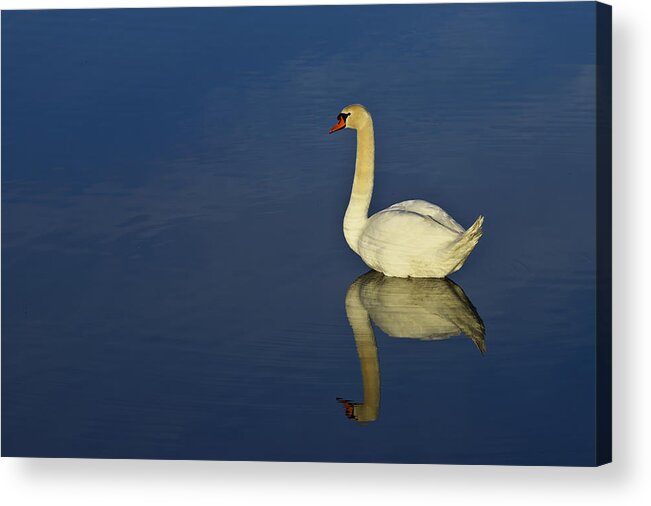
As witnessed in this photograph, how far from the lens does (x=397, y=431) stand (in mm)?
4746

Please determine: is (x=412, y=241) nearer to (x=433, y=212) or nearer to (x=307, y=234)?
(x=433, y=212)

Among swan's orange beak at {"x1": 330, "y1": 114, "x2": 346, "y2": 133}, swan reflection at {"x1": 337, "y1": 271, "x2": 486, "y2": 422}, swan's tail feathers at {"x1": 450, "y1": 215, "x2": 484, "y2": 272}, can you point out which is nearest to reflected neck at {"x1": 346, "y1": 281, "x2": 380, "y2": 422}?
swan reflection at {"x1": 337, "y1": 271, "x2": 486, "y2": 422}

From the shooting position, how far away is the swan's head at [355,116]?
15.6 feet

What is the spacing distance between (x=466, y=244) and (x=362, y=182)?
1.17ft

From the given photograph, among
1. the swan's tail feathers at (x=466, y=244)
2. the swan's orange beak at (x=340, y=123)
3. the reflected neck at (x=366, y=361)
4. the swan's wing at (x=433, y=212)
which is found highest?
the swan's orange beak at (x=340, y=123)

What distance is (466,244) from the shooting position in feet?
15.5

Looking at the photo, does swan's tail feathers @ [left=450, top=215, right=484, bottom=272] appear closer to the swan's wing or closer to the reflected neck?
the swan's wing

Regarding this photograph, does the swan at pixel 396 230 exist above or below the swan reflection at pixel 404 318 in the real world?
above

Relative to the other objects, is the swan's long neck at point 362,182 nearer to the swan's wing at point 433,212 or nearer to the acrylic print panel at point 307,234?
the acrylic print panel at point 307,234

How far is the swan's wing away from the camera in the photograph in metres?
4.72

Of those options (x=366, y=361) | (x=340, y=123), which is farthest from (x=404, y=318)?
(x=340, y=123)

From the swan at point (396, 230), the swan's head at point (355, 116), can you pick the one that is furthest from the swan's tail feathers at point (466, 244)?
the swan's head at point (355, 116)

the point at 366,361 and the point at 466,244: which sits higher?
the point at 466,244

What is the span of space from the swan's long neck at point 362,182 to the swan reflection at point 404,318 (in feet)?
0.67
